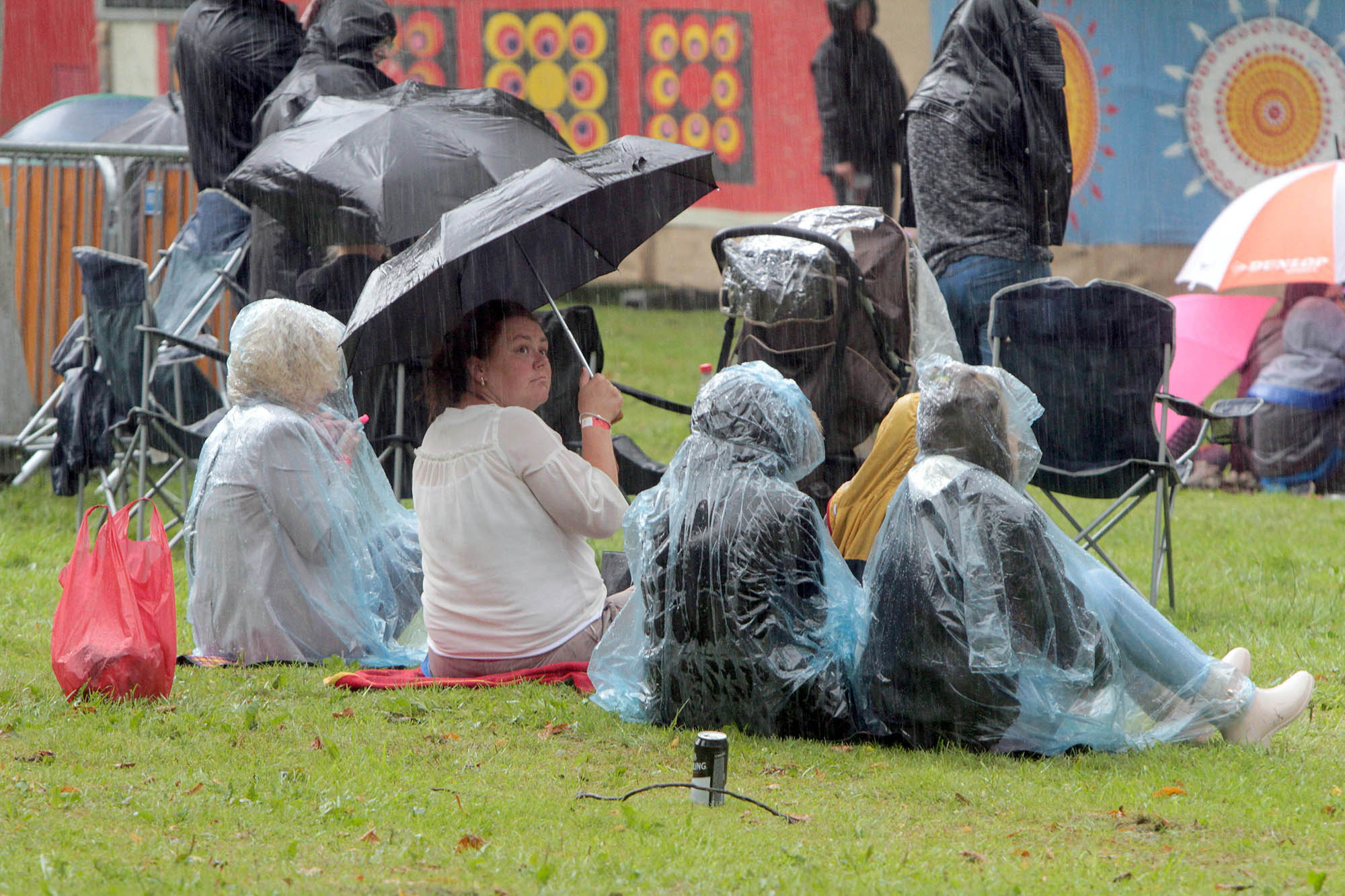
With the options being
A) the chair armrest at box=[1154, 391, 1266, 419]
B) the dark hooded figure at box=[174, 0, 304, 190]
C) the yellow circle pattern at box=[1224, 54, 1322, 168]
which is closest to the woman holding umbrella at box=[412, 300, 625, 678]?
the chair armrest at box=[1154, 391, 1266, 419]

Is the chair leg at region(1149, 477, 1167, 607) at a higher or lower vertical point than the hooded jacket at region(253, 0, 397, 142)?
lower

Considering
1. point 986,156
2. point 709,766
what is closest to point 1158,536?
point 986,156

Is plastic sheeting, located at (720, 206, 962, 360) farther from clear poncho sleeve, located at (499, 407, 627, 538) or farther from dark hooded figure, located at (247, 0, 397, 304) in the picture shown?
dark hooded figure, located at (247, 0, 397, 304)

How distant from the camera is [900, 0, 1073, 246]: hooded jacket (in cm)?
604

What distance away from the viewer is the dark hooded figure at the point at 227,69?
7562 mm

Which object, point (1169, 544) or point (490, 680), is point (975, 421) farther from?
point (1169, 544)

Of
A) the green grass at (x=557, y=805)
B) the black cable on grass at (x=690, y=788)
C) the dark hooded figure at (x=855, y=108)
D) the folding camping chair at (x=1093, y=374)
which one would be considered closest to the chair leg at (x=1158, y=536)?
the folding camping chair at (x=1093, y=374)

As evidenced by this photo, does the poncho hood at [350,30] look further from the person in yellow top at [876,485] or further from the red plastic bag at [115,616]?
the person in yellow top at [876,485]

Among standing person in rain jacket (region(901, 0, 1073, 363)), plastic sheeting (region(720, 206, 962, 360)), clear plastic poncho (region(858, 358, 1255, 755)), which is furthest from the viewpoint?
standing person in rain jacket (region(901, 0, 1073, 363))

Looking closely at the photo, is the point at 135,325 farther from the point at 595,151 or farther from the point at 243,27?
the point at 595,151

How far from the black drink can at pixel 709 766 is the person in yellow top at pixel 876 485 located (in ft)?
3.54

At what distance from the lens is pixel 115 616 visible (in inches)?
173

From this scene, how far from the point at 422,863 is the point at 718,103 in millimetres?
11239

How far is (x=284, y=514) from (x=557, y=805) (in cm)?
191
